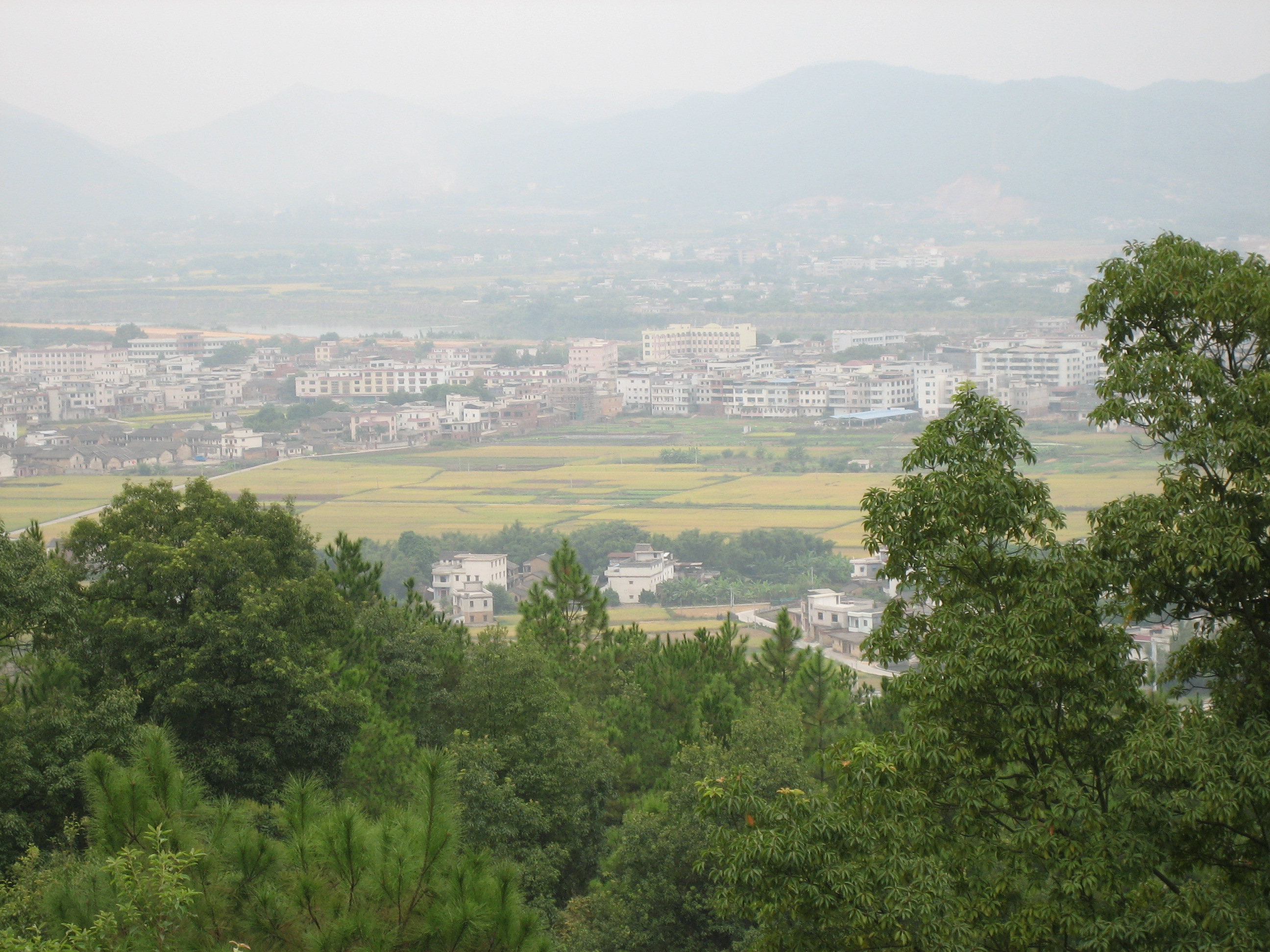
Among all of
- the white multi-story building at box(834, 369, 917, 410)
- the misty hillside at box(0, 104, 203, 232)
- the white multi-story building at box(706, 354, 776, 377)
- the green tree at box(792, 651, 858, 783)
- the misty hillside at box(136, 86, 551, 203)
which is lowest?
the green tree at box(792, 651, 858, 783)

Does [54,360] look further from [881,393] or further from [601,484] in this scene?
[881,393]

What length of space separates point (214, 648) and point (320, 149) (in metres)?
164

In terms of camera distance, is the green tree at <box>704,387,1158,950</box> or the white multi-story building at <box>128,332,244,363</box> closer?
the green tree at <box>704,387,1158,950</box>

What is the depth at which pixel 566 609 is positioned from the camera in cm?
1253

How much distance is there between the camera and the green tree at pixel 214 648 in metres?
7.33

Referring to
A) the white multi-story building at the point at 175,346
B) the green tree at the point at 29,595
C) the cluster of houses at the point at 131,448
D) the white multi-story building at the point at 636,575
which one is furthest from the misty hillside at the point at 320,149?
the green tree at the point at 29,595

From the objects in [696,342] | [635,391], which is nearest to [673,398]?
[635,391]

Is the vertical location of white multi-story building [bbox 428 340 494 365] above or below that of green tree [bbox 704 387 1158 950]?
above

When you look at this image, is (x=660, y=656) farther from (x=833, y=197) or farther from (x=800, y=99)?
(x=800, y=99)

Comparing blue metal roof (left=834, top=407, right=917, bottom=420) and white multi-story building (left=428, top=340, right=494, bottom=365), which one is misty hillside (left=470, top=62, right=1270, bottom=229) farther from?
white multi-story building (left=428, top=340, right=494, bottom=365)

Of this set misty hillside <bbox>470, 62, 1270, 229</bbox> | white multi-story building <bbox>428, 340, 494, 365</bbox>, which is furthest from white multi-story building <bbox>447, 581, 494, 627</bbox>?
misty hillside <bbox>470, 62, 1270, 229</bbox>

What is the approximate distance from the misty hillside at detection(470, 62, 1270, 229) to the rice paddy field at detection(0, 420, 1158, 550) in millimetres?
60509

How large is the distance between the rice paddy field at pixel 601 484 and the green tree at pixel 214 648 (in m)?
25.8

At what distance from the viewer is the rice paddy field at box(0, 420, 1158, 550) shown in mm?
39406
